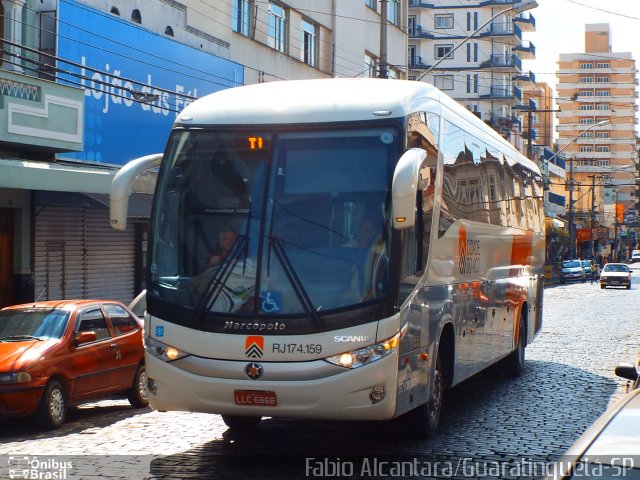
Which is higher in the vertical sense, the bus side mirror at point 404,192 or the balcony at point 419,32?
the balcony at point 419,32

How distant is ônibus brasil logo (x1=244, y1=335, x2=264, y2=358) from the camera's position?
343 inches

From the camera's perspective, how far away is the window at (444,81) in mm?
91562

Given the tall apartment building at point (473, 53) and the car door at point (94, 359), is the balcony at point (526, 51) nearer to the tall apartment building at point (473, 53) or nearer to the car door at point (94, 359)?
the tall apartment building at point (473, 53)

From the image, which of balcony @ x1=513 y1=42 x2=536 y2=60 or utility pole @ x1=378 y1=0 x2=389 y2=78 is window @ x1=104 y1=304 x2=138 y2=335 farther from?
balcony @ x1=513 y1=42 x2=536 y2=60

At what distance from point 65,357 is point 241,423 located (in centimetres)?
251

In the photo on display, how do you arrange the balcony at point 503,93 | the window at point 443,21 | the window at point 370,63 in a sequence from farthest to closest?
1. the window at point 443,21
2. the balcony at point 503,93
3. the window at point 370,63

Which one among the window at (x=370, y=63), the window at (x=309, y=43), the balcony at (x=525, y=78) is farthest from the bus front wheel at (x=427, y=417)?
the balcony at (x=525, y=78)

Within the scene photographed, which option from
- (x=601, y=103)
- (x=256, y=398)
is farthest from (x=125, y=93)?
(x=601, y=103)

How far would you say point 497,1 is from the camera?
9019cm

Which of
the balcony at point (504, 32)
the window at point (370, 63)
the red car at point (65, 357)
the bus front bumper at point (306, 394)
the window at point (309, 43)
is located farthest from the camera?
the balcony at point (504, 32)

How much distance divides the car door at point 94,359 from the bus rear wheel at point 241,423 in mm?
2305

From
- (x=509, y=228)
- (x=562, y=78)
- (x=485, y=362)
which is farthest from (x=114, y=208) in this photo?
(x=562, y=78)

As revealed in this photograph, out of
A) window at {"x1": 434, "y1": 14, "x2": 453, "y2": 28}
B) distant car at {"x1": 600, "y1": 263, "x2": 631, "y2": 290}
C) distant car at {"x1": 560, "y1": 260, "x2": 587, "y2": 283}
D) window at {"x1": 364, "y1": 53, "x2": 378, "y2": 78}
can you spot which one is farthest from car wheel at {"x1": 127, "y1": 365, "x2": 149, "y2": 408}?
window at {"x1": 434, "y1": 14, "x2": 453, "y2": 28}

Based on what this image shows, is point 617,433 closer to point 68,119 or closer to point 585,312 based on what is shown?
point 68,119
